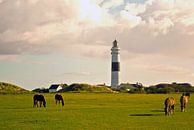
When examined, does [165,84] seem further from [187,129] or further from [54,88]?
[187,129]

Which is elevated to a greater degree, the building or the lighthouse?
the lighthouse

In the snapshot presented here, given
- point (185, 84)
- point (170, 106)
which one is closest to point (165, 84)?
point (185, 84)

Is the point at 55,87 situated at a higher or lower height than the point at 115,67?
lower

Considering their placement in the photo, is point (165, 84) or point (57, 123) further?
point (165, 84)

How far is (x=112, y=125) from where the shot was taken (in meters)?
27.8

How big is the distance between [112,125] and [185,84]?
171 metres

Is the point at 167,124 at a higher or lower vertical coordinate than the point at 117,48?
lower

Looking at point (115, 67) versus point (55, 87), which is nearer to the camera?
point (115, 67)

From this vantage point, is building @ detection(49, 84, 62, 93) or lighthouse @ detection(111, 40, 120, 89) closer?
lighthouse @ detection(111, 40, 120, 89)

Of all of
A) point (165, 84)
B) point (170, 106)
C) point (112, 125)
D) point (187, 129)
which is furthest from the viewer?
point (165, 84)

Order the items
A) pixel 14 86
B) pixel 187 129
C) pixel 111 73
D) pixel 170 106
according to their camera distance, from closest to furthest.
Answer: pixel 187 129 < pixel 170 106 < pixel 14 86 < pixel 111 73

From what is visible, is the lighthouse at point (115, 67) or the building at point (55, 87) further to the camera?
the building at point (55, 87)

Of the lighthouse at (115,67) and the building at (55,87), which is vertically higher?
the lighthouse at (115,67)

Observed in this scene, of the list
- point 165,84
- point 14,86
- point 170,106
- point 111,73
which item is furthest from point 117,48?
point 170,106
